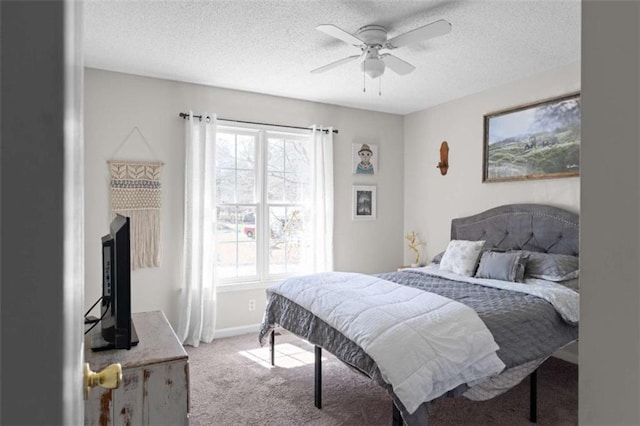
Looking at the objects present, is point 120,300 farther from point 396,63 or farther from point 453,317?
point 396,63

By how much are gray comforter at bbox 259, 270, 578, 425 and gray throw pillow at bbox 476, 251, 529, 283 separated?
1.04 ft

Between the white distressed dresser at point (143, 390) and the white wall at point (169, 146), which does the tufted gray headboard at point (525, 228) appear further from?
the white distressed dresser at point (143, 390)

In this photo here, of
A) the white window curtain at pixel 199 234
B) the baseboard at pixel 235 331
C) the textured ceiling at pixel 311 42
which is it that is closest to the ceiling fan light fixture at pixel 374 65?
the textured ceiling at pixel 311 42

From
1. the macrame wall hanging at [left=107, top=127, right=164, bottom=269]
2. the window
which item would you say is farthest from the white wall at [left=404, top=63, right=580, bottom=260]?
the macrame wall hanging at [left=107, top=127, right=164, bottom=269]

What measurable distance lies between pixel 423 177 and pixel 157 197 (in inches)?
125

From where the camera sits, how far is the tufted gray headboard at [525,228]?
11.6ft

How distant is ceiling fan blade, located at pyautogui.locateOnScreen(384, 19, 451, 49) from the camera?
96.1 inches

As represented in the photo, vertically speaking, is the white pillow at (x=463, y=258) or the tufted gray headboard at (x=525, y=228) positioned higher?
the tufted gray headboard at (x=525, y=228)

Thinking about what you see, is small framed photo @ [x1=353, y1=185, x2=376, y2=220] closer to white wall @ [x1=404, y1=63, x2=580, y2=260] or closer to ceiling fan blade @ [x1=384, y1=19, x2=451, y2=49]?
white wall @ [x1=404, y1=63, x2=580, y2=260]

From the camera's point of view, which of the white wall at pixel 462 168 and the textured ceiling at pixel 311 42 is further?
the white wall at pixel 462 168

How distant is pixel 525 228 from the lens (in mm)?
3895

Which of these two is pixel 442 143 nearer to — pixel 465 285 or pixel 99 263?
pixel 465 285

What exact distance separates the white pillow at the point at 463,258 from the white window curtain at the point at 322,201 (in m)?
1.43

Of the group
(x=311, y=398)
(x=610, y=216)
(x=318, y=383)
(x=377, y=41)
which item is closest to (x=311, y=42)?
(x=377, y=41)
